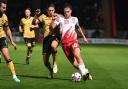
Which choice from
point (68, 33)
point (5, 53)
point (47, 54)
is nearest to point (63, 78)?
point (47, 54)

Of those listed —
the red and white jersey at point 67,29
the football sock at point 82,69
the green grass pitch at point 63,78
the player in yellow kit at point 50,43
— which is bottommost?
the green grass pitch at point 63,78

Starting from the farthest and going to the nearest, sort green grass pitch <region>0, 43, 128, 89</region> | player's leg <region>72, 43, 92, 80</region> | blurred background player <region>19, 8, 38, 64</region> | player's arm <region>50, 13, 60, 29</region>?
1. blurred background player <region>19, 8, 38, 64</region>
2. player's arm <region>50, 13, 60, 29</region>
3. player's leg <region>72, 43, 92, 80</region>
4. green grass pitch <region>0, 43, 128, 89</region>

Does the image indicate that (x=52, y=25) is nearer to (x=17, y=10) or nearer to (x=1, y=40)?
(x=1, y=40)

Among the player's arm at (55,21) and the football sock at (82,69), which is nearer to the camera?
the football sock at (82,69)

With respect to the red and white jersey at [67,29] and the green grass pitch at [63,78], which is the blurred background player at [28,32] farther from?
the red and white jersey at [67,29]

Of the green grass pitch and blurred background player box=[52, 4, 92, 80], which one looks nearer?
the green grass pitch

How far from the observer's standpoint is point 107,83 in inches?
559

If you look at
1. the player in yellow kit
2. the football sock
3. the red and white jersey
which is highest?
the red and white jersey

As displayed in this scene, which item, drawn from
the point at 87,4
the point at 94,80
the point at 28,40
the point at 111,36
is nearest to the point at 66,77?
the point at 94,80

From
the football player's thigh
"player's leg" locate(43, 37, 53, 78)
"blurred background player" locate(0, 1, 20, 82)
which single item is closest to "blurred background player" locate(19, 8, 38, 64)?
"player's leg" locate(43, 37, 53, 78)

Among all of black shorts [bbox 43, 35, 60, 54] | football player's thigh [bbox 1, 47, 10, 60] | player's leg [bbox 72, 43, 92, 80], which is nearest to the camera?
football player's thigh [bbox 1, 47, 10, 60]

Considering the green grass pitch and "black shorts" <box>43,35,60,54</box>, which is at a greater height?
"black shorts" <box>43,35,60,54</box>

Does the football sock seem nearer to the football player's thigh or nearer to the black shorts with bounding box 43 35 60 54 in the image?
the black shorts with bounding box 43 35 60 54

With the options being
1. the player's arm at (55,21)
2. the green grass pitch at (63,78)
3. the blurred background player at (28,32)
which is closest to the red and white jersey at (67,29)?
the player's arm at (55,21)
